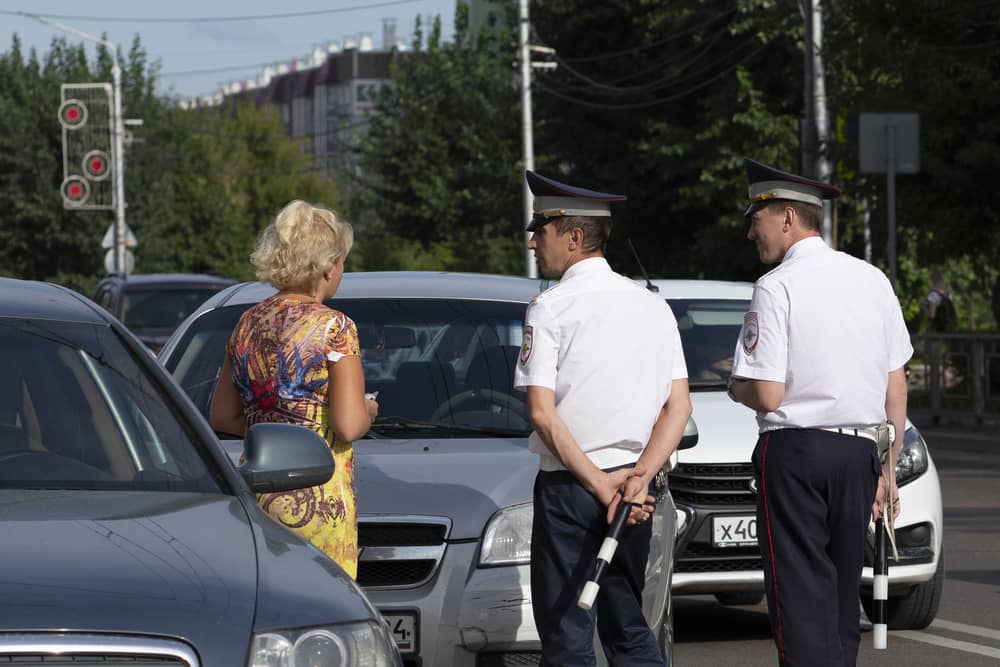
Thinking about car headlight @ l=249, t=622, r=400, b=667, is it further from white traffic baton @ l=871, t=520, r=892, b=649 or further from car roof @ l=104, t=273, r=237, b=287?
car roof @ l=104, t=273, r=237, b=287

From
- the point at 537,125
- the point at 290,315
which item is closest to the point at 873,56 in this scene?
the point at 290,315

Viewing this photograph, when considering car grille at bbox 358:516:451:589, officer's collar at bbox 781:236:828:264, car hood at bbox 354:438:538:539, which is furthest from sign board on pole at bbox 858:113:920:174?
car grille at bbox 358:516:451:589

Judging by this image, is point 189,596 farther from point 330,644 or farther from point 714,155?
point 714,155

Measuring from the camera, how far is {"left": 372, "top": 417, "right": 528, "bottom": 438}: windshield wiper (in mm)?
6711

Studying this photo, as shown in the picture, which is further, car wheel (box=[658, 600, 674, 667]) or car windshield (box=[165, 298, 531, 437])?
car windshield (box=[165, 298, 531, 437])

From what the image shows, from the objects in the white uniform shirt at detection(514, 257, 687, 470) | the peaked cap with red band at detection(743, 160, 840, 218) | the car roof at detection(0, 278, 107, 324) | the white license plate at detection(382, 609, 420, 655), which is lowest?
the white license plate at detection(382, 609, 420, 655)

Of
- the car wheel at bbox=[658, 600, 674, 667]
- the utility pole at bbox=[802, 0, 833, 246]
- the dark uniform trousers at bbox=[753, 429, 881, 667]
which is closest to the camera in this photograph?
the dark uniform trousers at bbox=[753, 429, 881, 667]

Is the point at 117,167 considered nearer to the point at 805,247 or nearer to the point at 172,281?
the point at 172,281

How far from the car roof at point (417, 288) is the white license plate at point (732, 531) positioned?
132cm

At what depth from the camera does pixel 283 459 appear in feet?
15.4

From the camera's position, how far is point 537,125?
45.3m

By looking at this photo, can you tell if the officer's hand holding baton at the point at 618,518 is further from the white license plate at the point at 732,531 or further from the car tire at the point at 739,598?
the car tire at the point at 739,598

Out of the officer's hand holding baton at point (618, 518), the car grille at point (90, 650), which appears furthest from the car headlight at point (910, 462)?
the car grille at point (90, 650)

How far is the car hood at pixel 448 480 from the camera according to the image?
6004 mm
